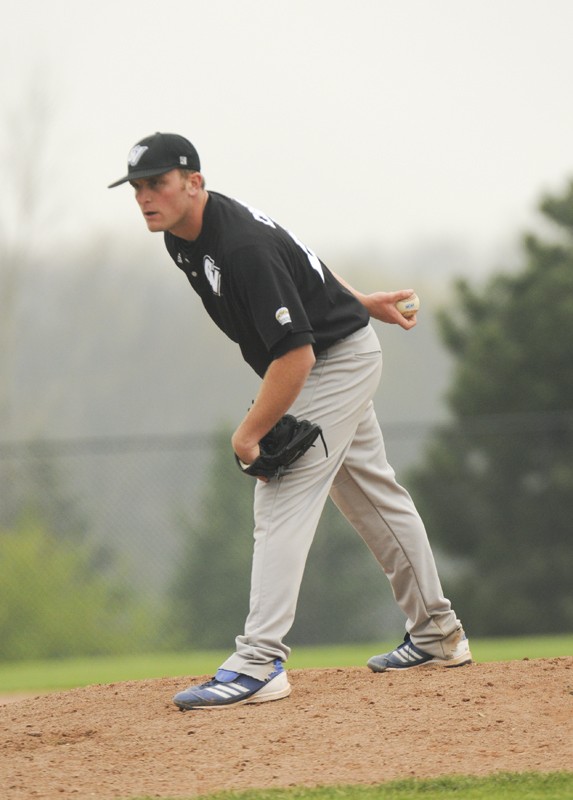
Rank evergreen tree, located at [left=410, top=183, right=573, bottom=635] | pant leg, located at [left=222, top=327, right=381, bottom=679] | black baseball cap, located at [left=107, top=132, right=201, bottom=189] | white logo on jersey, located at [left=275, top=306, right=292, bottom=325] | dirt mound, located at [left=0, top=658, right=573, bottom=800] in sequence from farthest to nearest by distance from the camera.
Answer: evergreen tree, located at [left=410, top=183, right=573, bottom=635] < pant leg, located at [left=222, top=327, right=381, bottom=679] < black baseball cap, located at [left=107, top=132, right=201, bottom=189] < white logo on jersey, located at [left=275, top=306, right=292, bottom=325] < dirt mound, located at [left=0, top=658, right=573, bottom=800]

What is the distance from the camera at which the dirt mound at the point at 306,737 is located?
3.66 m

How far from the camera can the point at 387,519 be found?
15.8ft

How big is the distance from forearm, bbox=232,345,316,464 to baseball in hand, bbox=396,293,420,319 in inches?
33.0

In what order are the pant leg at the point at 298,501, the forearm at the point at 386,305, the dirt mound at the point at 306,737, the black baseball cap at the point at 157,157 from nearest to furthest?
the dirt mound at the point at 306,737, the black baseball cap at the point at 157,157, the pant leg at the point at 298,501, the forearm at the point at 386,305

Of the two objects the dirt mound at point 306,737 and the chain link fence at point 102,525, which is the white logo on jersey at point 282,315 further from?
the chain link fence at point 102,525

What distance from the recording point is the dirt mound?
3658 millimetres

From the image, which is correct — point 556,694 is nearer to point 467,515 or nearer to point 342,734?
point 342,734

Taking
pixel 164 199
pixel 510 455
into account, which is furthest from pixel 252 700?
pixel 510 455

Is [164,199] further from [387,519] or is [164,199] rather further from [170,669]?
[170,669]

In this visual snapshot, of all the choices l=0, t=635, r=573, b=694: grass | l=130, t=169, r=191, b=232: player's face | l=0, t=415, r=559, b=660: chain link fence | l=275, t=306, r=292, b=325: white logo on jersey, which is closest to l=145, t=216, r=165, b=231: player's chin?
l=130, t=169, r=191, b=232: player's face

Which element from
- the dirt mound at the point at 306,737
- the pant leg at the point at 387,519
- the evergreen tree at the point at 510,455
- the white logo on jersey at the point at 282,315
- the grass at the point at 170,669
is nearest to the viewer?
the dirt mound at the point at 306,737

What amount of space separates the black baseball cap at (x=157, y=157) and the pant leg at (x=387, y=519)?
125cm

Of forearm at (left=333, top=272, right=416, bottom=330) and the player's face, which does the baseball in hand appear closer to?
forearm at (left=333, top=272, right=416, bottom=330)

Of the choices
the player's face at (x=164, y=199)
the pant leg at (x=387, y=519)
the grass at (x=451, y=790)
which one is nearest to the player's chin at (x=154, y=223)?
the player's face at (x=164, y=199)
